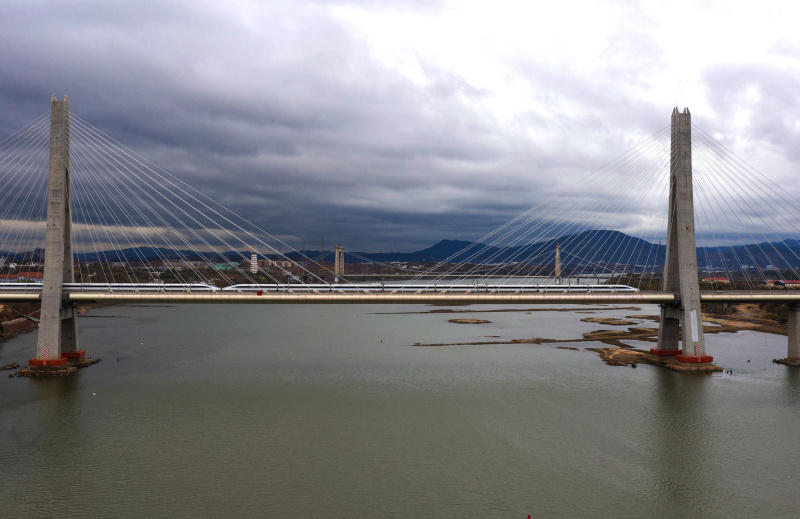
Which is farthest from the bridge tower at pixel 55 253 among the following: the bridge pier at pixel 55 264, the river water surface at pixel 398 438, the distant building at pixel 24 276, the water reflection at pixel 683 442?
the water reflection at pixel 683 442

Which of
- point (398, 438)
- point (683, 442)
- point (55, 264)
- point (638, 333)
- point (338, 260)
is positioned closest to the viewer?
point (398, 438)

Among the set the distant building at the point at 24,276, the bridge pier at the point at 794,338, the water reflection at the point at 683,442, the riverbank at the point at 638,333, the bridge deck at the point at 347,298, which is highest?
the distant building at the point at 24,276

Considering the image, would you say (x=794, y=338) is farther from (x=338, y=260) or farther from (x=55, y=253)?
(x=338, y=260)

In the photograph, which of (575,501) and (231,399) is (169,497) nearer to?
(231,399)

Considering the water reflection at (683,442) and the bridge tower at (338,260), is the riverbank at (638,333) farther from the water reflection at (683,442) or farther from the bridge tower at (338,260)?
the bridge tower at (338,260)

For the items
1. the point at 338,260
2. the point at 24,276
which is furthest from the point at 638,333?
the point at 338,260

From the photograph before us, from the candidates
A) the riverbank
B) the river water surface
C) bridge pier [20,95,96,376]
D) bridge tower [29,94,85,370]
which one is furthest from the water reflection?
bridge tower [29,94,85,370]

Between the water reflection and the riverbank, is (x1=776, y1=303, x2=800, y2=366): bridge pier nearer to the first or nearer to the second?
the riverbank
